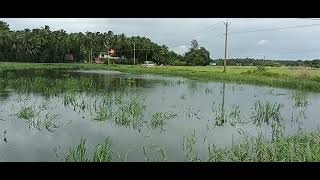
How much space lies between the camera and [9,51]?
34688 millimetres

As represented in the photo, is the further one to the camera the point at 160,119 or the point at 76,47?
the point at 76,47

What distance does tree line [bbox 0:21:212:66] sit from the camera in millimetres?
34094

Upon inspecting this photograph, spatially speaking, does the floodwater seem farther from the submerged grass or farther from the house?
the house

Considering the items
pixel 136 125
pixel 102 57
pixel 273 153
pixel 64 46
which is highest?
pixel 64 46

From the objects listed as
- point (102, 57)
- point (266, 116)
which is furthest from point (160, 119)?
point (102, 57)

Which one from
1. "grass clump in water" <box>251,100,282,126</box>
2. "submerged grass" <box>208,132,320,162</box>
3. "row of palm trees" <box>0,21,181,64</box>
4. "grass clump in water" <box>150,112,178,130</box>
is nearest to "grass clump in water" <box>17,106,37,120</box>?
"grass clump in water" <box>150,112,178,130</box>

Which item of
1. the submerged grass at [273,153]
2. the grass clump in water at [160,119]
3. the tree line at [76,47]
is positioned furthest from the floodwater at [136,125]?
the tree line at [76,47]

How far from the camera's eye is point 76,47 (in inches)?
1524

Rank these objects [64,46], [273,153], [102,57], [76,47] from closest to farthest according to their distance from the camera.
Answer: [273,153], [64,46], [76,47], [102,57]

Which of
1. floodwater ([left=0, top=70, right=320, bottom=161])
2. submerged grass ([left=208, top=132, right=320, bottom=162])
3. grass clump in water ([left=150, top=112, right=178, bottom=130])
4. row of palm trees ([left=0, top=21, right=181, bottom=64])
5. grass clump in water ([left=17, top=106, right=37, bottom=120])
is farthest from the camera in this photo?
row of palm trees ([left=0, top=21, right=181, bottom=64])

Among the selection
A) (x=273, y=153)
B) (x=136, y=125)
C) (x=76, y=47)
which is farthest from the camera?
(x=76, y=47)

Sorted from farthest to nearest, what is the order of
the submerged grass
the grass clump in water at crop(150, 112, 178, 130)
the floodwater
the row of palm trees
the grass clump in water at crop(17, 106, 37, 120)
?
the row of palm trees < the grass clump in water at crop(17, 106, 37, 120) < the grass clump in water at crop(150, 112, 178, 130) < the floodwater < the submerged grass

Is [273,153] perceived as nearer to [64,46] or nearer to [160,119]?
[160,119]
